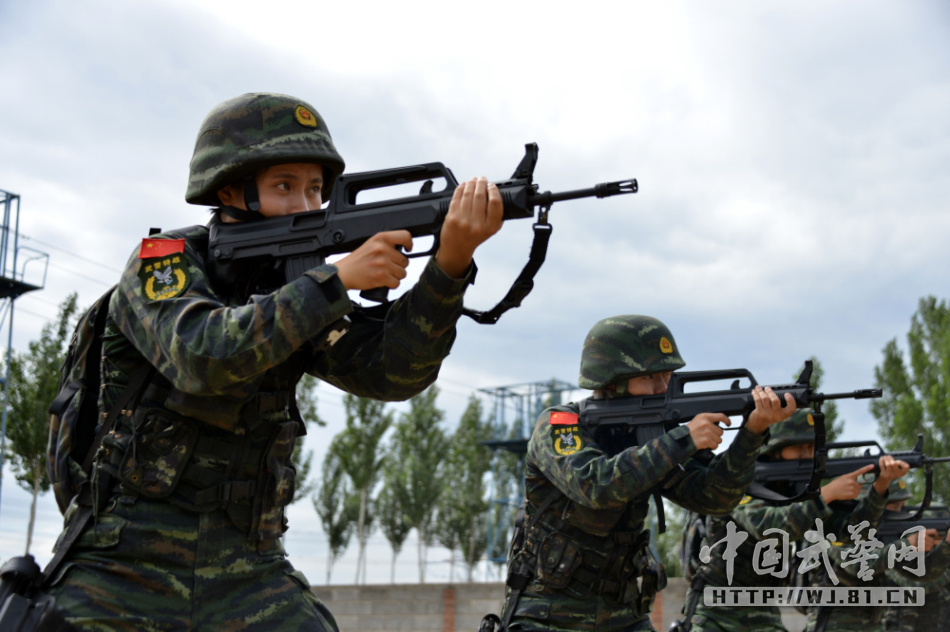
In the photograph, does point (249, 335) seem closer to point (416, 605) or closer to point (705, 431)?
point (705, 431)

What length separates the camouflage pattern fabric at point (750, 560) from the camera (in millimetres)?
7332

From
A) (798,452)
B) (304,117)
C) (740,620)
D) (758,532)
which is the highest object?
(304,117)

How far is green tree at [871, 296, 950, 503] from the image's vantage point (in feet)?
78.6

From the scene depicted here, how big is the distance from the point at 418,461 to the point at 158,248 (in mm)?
31686

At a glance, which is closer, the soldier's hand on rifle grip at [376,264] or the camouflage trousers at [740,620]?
the soldier's hand on rifle grip at [376,264]

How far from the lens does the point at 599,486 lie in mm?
5168

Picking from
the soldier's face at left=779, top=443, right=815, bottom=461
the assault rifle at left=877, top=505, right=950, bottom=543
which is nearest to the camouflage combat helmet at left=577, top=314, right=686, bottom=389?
the soldier's face at left=779, top=443, right=815, bottom=461

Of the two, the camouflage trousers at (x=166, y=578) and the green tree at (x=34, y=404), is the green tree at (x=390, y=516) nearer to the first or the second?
the green tree at (x=34, y=404)

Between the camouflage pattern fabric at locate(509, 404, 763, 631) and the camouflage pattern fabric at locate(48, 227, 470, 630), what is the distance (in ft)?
7.46

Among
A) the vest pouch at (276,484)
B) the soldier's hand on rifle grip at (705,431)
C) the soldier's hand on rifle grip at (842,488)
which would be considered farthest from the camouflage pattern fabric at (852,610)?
the vest pouch at (276,484)

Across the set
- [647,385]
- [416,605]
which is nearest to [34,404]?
[416,605]

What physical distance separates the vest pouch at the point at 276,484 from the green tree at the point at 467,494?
104 ft

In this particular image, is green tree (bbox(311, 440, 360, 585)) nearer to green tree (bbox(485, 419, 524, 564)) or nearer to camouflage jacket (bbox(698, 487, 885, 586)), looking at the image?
green tree (bbox(485, 419, 524, 564))

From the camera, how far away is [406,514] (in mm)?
34125
